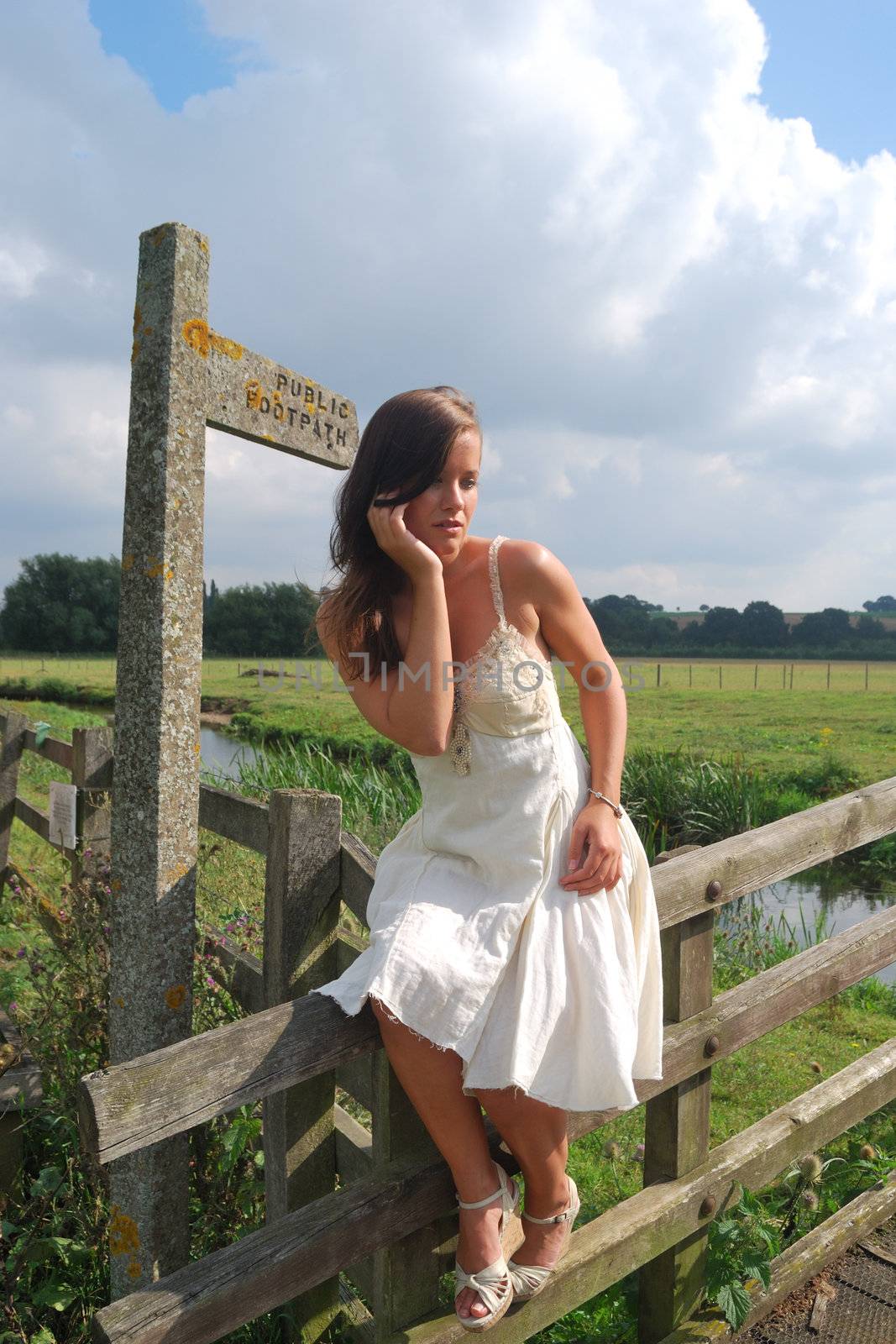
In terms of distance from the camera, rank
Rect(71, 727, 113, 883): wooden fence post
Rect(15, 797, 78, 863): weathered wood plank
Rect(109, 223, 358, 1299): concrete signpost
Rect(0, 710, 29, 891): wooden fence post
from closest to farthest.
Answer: Rect(109, 223, 358, 1299): concrete signpost
Rect(71, 727, 113, 883): wooden fence post
Rect(15, 797, 78, 863): weathered wood plank
Rect(0, 710, 29, 891): wooden fence post

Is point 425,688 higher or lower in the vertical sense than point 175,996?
higher

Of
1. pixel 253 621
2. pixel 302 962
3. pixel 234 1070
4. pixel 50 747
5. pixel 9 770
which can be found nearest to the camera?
pixel 234 1070

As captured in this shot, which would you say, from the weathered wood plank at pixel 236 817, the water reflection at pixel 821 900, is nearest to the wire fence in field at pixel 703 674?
the water reflection at pixel 821 900

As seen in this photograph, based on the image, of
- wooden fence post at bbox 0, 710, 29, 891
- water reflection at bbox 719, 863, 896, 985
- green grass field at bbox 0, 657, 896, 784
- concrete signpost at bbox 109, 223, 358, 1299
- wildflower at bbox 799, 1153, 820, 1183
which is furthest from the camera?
green grass field at bbox 0, 657, 896, 784

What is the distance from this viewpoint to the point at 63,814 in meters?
4.11

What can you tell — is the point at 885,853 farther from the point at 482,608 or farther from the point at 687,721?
the point at 687,721

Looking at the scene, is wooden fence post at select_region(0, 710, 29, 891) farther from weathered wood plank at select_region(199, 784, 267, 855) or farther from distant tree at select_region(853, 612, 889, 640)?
distant tree at select_region(853, 612, 889, 640)

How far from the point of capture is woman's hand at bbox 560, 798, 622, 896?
188cm

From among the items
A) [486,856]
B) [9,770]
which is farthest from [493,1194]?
[9,770]

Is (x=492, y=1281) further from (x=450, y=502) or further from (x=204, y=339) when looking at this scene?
(x=204, y=339)

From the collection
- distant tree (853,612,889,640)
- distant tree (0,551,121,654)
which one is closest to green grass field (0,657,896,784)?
distant tree (853,612,889,640)

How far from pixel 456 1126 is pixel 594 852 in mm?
595

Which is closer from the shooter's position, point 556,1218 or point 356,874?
point 556,1218

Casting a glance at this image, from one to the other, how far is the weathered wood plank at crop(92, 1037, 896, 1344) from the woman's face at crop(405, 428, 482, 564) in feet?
4.25
